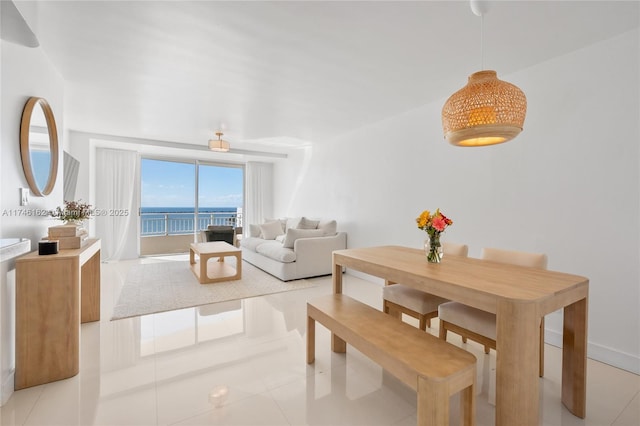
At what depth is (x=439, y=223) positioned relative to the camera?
1.93 metres

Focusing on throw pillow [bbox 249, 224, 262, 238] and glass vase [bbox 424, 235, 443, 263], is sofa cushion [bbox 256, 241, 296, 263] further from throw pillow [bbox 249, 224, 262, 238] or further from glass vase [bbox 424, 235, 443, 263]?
glass vase [bbox 424, 235, 443, 263]

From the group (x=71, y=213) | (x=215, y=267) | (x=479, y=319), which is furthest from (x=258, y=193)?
(x=479, y=319)

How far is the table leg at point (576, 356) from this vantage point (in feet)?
5.06

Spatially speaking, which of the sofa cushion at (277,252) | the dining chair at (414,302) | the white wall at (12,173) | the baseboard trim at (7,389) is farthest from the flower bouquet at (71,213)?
the dining chair at (414,302)

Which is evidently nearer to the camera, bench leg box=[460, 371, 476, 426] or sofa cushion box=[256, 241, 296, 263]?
bench leg box=[460, 371, 476, 426]

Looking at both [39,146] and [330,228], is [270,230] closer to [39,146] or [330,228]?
[330,228]

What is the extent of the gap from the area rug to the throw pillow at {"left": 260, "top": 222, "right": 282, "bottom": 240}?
0.94 metres

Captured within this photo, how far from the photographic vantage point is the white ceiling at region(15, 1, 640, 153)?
1.86 metres

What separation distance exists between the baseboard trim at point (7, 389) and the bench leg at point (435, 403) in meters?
2.33

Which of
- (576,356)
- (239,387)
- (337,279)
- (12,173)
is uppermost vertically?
(12,173)

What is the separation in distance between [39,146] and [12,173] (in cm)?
47

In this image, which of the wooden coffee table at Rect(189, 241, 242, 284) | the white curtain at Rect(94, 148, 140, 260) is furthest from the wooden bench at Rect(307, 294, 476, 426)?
the white curtain at Rect(94, 148, 140, 260)

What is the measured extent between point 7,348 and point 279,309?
2.07 m

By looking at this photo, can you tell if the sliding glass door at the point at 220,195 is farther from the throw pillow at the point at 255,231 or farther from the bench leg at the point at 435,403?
the bench leg at the point at 435,403
